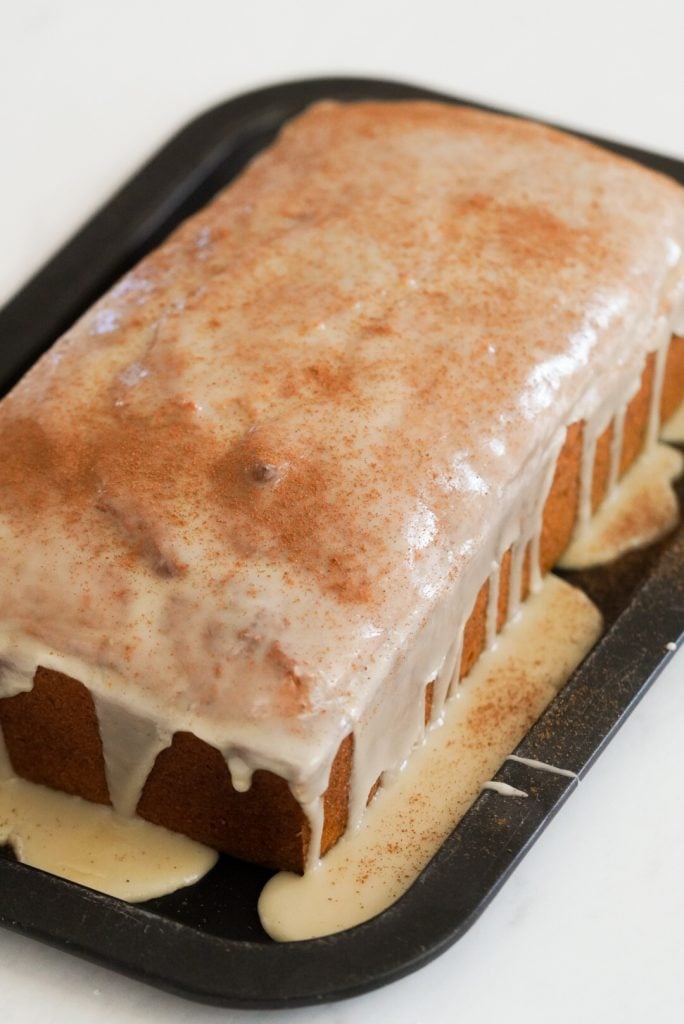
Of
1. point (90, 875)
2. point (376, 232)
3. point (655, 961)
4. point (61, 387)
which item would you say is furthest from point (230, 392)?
point (655, 961)

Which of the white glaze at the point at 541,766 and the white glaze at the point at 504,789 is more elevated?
the white glaze at the point at 541,766

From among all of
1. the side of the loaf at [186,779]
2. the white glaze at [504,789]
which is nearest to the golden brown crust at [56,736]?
the side of the loaf at [186,779]

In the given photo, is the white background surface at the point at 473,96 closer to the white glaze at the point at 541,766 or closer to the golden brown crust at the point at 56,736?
the white glaze at the point at 541,766

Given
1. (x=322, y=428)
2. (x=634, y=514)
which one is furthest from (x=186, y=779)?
(x=634, y=514)

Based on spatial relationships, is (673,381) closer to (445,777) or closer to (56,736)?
(445,777)

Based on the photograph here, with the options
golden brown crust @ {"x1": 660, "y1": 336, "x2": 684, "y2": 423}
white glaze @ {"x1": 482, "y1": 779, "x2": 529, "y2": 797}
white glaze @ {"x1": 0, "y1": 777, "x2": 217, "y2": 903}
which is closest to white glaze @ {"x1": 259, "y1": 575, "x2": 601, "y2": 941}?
white glaze @ {"x1": 482, "y1": 779, "x2": 529, "y2": 797}
